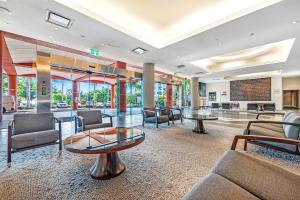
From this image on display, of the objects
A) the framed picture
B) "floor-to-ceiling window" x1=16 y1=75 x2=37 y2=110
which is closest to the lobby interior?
"floor-to-ceiling window" x1=16 y1=75 x2=37 y2=110

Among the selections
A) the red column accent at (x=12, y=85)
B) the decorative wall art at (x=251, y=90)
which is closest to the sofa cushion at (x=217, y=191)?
the red column accent at (x=12, y=85)

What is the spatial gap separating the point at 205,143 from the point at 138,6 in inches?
156

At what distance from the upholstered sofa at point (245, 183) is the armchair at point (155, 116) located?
3.87 metres

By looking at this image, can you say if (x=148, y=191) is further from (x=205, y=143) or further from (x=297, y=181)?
(x=205, y=143)

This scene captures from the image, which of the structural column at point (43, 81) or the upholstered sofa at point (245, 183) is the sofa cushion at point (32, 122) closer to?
the structural column at point (43, 81)

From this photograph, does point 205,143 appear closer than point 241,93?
Yes

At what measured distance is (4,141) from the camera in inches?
146

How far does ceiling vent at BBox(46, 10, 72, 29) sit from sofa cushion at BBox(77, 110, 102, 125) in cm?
238

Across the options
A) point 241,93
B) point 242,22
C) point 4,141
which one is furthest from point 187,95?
point 4,141

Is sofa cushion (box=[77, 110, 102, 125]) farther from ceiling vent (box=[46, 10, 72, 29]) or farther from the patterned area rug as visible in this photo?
ceiling vent (box=[46, 10, 72, 29])

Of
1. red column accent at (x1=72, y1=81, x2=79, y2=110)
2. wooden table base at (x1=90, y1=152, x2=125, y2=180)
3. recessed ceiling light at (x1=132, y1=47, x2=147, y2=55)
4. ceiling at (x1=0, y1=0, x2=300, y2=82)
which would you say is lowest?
wooden table base at (x1=90, y1=152, x2=125, y2=180)

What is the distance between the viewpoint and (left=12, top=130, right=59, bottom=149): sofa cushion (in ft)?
8.05

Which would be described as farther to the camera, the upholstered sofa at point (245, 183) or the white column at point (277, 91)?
the white column at point (277, 91)

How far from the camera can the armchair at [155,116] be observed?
5270 millimetres
